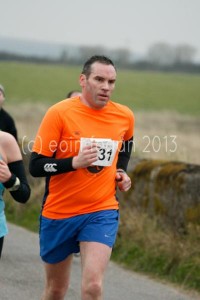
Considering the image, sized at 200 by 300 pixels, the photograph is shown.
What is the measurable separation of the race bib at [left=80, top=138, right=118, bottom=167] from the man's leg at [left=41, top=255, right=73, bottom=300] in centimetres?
71

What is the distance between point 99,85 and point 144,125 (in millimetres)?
30112

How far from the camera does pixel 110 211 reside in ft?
22.7

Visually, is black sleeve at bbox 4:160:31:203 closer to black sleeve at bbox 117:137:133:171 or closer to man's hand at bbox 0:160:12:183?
man's hand at bbox 0:160:12:183

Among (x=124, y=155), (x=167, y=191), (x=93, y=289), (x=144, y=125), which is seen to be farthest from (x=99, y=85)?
(x=144, y=125)

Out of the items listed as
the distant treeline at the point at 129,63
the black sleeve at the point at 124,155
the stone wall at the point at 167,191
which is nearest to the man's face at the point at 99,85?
the black sleeve at the point at 124,155

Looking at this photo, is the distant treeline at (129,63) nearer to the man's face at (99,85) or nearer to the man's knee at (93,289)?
the man's face at (99,85)

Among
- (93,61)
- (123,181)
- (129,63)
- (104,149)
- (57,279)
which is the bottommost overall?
(129,63)

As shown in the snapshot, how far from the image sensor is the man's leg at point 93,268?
6.44 meters

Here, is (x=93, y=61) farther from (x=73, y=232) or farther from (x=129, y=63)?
(x=129, y=63)

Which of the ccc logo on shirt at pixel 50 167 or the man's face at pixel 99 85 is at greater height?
the man's face at pixel 99 85

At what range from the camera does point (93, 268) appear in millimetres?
6504

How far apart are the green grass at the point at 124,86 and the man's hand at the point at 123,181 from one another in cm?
3997

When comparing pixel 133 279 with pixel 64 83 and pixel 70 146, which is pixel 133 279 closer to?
pixel 70 146

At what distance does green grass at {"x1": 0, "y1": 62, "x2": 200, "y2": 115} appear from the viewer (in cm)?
5300
